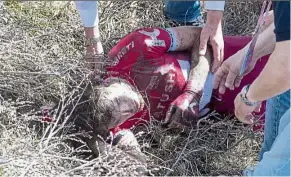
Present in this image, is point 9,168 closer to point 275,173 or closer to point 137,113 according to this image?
point 137,113

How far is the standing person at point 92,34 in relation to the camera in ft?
6.11

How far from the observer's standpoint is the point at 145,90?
1979 mm

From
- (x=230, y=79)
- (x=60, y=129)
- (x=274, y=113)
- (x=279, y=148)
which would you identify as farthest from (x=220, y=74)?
(x=60, y=129)

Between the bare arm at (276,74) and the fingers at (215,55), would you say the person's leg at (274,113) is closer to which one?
the bare arm at (276,74)

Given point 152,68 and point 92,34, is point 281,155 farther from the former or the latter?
point 92,34

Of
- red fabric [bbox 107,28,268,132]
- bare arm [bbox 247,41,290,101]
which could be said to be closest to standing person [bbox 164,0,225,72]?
red fabric [bbox 107,28,268,132]

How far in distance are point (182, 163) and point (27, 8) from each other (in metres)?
1.00

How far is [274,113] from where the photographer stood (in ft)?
5.19

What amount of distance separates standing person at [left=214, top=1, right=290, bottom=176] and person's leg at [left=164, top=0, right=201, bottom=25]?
47 centimetres

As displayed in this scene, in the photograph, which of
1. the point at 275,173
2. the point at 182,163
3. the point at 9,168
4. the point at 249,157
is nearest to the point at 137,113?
the point at 182,163

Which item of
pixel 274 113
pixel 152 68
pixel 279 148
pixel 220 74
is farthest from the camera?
pixel 152 68

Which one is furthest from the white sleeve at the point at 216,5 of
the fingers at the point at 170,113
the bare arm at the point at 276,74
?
the bare arm at the point at 276,74

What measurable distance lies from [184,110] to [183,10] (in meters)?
0.47

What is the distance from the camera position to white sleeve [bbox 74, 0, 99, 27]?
5.98ft
